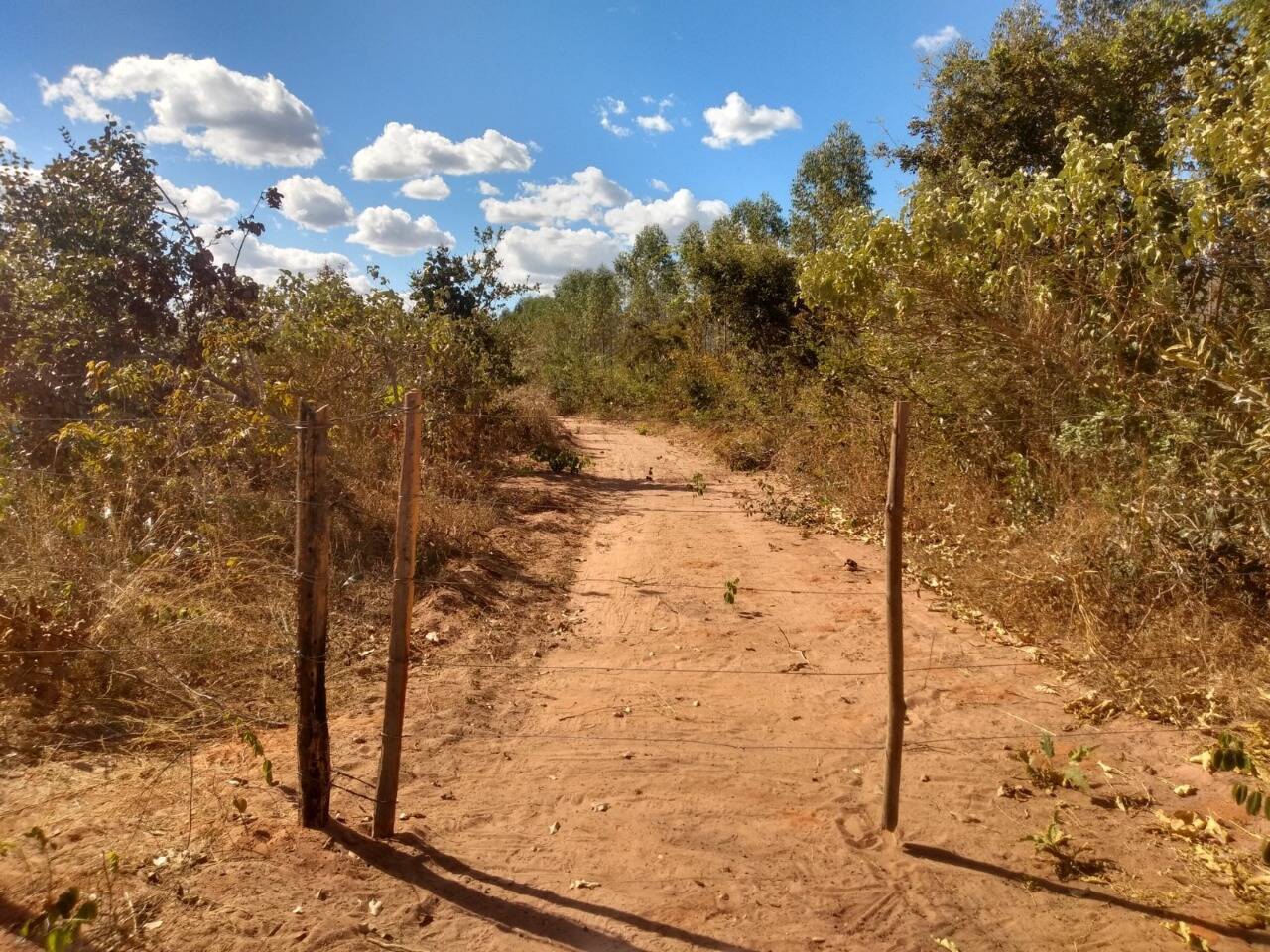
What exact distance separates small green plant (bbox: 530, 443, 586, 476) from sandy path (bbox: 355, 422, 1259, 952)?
6.53 metres

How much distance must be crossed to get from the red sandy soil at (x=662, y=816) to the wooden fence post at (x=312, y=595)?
311 millimetres

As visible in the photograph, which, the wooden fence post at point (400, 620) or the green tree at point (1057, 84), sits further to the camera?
the green tree at point (1057, 84)

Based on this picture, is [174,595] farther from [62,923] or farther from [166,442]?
[62,923]

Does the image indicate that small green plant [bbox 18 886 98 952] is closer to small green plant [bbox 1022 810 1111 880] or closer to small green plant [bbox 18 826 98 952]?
small green plant [bbox 18 826 98 952]

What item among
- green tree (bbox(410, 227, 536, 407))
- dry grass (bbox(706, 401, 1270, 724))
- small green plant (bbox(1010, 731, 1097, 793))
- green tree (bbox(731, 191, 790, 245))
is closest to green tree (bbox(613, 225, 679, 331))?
green tree (bbox(731, 191, 790, 245))

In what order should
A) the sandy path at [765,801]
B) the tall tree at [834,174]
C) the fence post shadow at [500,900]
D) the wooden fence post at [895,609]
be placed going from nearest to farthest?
the fence post shadow at [500,900] → the sandy path at [765,801] → the wooden fence post at [895,609] → the tall tree at [834,174]

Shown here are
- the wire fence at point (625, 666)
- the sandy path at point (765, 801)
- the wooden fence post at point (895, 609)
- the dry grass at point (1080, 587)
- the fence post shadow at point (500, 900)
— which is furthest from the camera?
the dry grass at point (1080, 587)

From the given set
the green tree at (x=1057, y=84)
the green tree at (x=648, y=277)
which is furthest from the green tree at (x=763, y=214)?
the green tree at (x=1057, y=84)

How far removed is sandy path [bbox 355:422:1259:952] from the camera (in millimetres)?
3004

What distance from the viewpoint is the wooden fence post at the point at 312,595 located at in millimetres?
3117

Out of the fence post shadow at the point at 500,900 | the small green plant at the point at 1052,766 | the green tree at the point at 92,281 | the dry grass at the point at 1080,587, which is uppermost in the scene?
the green tree at the point at 92,281

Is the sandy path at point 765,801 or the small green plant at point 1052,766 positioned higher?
the small green plant at point 1052,766

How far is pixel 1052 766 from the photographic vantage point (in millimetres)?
4062

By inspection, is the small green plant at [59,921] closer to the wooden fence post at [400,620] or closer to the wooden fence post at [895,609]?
the wooden fence post at [400,620]
